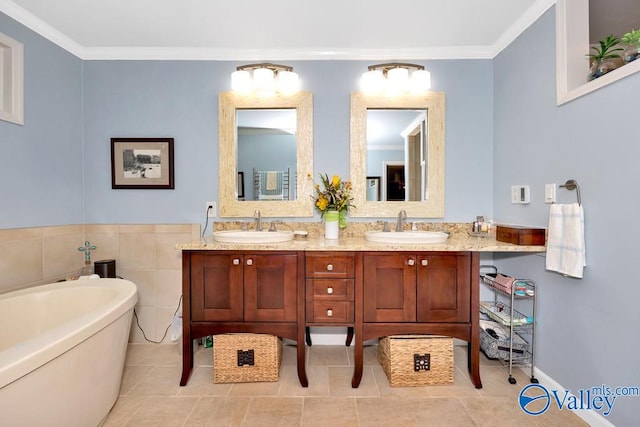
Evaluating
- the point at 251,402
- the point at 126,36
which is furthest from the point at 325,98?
the point at 251,402

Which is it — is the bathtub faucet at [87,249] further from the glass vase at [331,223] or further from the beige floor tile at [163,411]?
the glass vase at [331,223]

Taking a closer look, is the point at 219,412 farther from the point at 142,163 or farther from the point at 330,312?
the point at 142,163

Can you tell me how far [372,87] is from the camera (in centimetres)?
236

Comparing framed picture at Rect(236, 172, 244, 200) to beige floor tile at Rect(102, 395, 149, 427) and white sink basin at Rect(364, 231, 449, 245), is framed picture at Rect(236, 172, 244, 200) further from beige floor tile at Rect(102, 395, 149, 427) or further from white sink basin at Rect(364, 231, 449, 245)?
beige floor tile at Rect(102, 395, 149, 427)

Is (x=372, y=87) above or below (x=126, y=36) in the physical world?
below

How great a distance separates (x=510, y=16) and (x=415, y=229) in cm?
152

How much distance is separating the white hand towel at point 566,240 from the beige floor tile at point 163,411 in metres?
2.15

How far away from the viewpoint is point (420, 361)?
76.4 inches

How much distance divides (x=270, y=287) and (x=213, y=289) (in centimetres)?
35

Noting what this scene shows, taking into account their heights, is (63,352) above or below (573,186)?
below

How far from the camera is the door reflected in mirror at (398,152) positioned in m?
2.40

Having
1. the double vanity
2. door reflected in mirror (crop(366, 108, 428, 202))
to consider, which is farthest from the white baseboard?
door reflected in mirror (crop(366, 108, 428, 202))

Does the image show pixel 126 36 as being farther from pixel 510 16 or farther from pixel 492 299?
pixel 492 299

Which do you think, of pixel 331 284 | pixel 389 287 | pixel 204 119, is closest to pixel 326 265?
pixel 331 284
